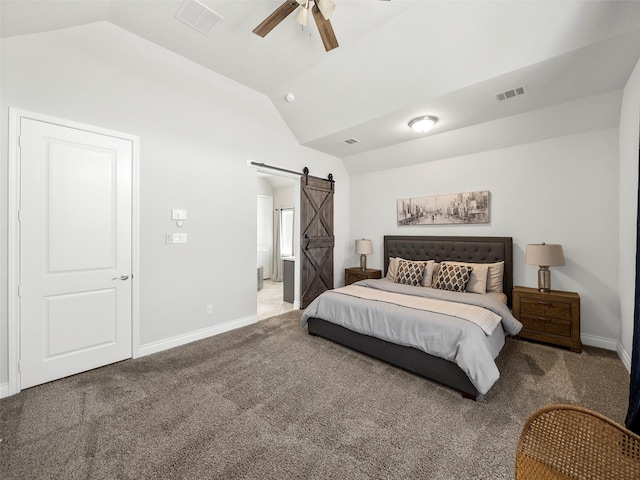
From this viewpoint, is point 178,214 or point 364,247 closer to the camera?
point 178,214

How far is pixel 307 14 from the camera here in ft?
7.14

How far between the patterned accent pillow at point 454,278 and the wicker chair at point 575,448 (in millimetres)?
2783

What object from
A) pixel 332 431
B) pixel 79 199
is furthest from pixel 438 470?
pixel 79 199

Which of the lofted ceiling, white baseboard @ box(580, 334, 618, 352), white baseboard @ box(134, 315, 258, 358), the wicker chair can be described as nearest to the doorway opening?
white baseboard @ box(134, 315, 258, 358)

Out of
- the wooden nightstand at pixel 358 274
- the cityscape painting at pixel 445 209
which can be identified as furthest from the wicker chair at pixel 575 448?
the wooden nightstand at pixel 358 274

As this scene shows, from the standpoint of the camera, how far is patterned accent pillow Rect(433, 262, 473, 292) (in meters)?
3.64

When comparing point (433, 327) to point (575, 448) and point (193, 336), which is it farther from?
point (193, 336)

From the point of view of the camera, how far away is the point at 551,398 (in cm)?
221

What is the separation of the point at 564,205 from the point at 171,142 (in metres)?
4.91

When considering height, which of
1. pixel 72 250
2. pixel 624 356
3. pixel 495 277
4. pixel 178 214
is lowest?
pixel 624 356

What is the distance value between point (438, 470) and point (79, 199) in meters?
3.55

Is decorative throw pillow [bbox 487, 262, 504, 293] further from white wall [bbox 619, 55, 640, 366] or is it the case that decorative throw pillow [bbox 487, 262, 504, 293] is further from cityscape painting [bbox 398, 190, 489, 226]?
white wall [bbox 619, 55, 640, 366]

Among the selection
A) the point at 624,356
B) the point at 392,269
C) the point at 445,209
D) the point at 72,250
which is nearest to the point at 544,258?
the point at 624,356

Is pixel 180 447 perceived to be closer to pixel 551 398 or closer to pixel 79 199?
pixel 79 199
